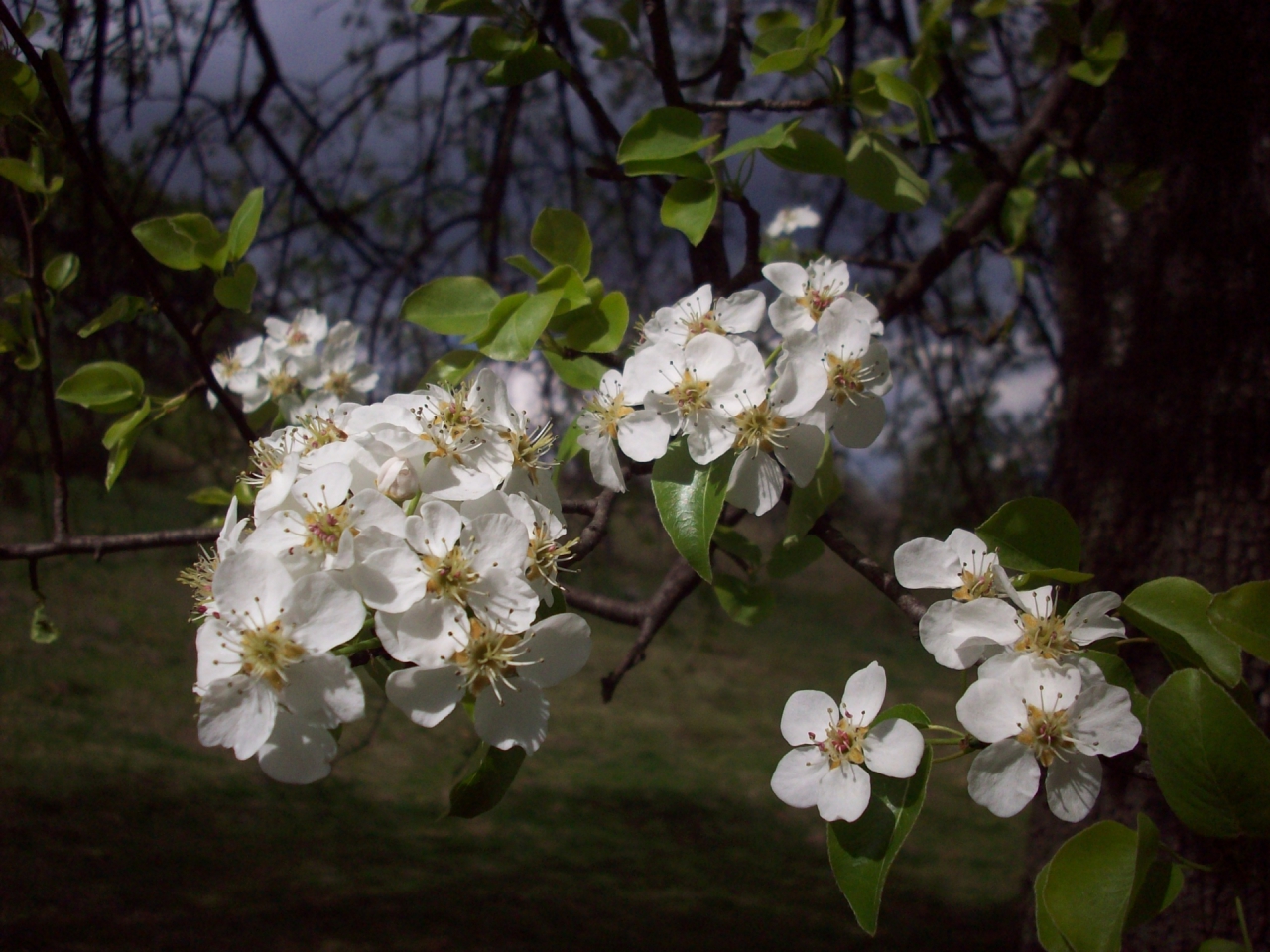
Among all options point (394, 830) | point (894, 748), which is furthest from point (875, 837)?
point (394, 830)

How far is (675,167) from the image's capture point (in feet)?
2.11

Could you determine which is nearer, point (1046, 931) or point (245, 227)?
point (1046, 931)

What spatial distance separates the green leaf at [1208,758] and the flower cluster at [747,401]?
0.23m

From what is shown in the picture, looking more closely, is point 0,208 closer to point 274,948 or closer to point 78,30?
point 78,30

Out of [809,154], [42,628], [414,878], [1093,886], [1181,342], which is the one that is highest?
[809,154]

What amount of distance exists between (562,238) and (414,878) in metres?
1.96

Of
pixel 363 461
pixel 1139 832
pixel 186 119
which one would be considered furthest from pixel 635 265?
pixel 1139 832

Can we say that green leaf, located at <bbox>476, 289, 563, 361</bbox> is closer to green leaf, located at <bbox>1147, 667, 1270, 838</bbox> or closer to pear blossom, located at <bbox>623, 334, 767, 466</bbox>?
pear blossom, located at <bbox>623, 334, 767, 466</bbox>

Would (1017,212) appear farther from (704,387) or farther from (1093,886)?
(1093,886)

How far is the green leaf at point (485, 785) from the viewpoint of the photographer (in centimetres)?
45

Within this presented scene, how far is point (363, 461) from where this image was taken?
47cm

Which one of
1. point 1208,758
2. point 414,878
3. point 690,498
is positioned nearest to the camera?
point 1208,758

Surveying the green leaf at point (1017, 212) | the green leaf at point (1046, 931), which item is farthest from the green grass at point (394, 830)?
the green leaf at point (1046, 931)

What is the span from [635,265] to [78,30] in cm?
116
